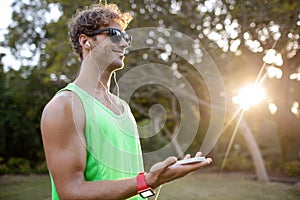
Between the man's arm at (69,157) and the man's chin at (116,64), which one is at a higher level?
the man's chin at (116,64)

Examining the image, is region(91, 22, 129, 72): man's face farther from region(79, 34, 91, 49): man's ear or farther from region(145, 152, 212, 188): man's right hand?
region(145, 152, 212, 188): man's right hand

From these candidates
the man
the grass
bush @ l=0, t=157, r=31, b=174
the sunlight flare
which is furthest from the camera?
bush @ l=0, t=157, r=31, b=174

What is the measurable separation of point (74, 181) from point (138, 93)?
15.2m

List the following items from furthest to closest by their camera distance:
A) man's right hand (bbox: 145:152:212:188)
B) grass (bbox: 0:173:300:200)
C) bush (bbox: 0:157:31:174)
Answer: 1. bush (bbox: 0:157:31:174)
2. grass (bbox: 0:173:300:200)
3. man's right hand (bbox: 145:152:212:188)

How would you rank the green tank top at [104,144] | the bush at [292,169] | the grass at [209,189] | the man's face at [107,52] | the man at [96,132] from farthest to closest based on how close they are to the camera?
the bush at [292,169] < the grass at [209,189] < the man's face at [107,52] < the green tank top at [104,144] < the man at [96,132]

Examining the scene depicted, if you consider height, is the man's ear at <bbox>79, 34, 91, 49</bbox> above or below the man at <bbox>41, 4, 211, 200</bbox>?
above

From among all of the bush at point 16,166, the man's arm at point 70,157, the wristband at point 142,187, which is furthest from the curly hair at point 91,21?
the bush at point 16,166

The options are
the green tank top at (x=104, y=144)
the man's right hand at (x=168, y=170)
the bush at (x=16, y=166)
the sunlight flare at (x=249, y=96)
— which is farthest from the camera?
the bush at (x=16, y=166)

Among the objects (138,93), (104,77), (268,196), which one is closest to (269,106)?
(268,196)

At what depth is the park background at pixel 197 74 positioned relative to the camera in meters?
10.8

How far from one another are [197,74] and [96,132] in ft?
41.5

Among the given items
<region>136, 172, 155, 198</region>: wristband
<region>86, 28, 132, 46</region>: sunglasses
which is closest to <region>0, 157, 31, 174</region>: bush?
<region>86, 28, 132, 46</region>: sunglasses

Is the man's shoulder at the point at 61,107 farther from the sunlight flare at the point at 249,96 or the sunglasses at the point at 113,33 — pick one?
the sunlight flare at the point at 249,96

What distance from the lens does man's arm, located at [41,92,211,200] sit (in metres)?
1.24
